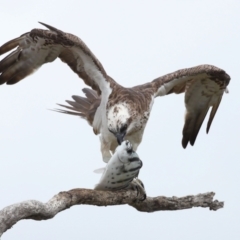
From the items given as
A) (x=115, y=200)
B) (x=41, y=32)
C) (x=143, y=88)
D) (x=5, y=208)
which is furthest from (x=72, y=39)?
(x=5, y=208)

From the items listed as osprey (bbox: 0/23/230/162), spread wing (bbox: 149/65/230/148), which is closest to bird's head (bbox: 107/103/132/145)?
osprey (bbox: 0/23/230/162)

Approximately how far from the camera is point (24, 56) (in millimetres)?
13328

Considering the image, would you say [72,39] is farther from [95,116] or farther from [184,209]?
[184,209]

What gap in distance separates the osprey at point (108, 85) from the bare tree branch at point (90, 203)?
1.25 meters

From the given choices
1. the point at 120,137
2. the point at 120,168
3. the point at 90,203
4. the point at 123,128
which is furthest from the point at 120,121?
the point at 90,203

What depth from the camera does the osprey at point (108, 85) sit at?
12.4m

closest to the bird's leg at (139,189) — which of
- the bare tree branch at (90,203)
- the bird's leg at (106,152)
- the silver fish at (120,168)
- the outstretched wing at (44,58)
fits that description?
the bare tree branch at (90,203)

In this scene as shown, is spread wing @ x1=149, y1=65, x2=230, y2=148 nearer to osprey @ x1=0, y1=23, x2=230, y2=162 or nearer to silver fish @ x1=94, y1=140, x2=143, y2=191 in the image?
osprey @ x1=0, y1=23, x2=230, y2=162

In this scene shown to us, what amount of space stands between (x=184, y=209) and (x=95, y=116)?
2.84 meters

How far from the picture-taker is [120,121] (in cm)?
1214

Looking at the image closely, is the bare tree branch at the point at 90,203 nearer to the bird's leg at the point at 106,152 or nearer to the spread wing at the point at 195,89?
the bird's leg at the point at 106,152

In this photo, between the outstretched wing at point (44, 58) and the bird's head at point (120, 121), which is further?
the outstretched wing at point (44, 58)

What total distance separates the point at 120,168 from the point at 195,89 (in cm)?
417

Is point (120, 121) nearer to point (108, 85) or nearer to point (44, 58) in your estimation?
point (108, 85)
